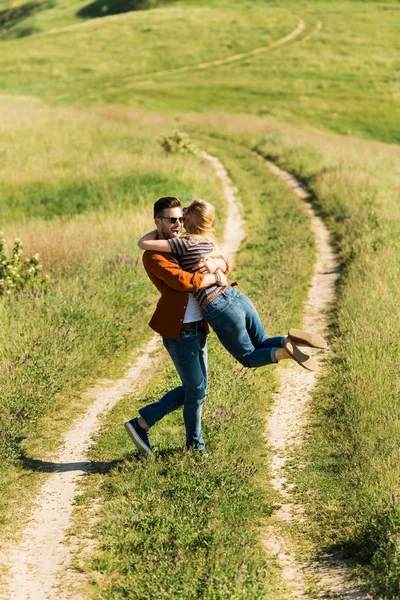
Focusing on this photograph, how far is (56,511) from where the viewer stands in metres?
6.15

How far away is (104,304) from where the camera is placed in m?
10.8

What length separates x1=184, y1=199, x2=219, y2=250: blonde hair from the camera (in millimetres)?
6191

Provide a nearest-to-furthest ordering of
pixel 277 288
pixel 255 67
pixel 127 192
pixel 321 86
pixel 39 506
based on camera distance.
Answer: pixel 39 506
pixel 277 288
pixel 127 192
pixel 321 86
pixel 255 67

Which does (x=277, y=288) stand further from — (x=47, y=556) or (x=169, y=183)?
(x=169, y=183)

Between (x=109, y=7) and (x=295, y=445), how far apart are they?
11895 centimetres

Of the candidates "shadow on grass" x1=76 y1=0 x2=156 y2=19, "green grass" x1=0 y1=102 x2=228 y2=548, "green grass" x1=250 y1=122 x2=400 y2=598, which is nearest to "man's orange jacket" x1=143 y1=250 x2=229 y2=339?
"green grass" x1=250 y1=122 x2=400 y2=598

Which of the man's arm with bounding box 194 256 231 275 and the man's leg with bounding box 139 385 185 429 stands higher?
the man's arm with bounding box 194 256 231 275

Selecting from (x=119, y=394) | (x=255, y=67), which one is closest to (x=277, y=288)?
(x=119, y=394)

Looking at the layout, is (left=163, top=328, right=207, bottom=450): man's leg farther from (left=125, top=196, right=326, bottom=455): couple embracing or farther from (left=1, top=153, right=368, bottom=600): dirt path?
(left=1, top=153, right=368, bottom=600): dirt path

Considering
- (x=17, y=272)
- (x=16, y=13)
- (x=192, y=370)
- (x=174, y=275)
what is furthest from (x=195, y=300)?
(x=16, y=13)

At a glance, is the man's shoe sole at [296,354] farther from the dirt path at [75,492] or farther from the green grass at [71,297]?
the green grass at [71,297]

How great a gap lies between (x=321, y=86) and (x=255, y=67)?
10348mm

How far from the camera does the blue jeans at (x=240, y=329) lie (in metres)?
6.23

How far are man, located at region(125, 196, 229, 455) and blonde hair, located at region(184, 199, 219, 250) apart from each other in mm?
95
